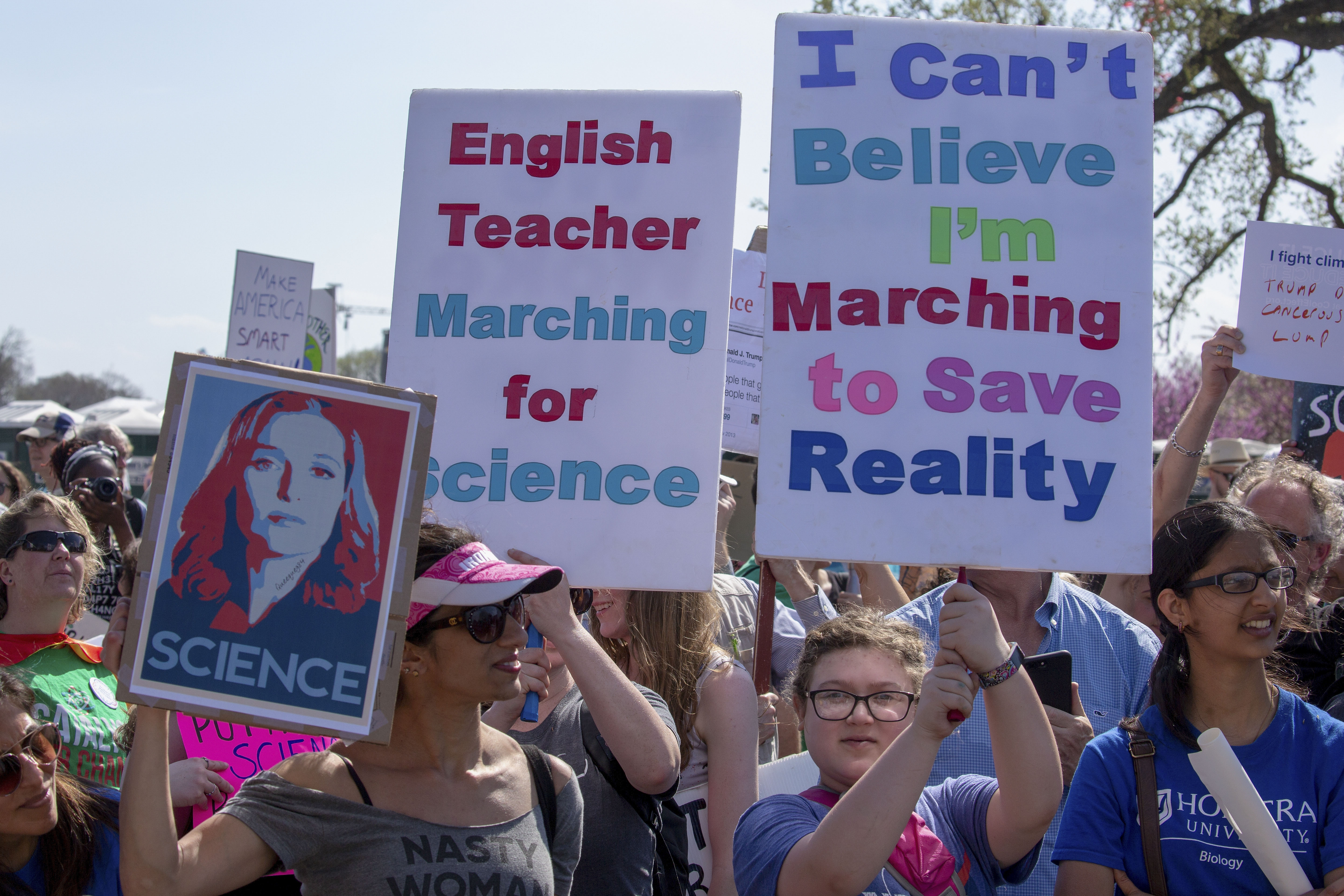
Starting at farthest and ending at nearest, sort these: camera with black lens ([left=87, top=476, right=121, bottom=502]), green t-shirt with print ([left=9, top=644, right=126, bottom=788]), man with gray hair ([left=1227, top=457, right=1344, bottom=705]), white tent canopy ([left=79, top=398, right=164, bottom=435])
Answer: white tent canopy ([left=79, top=398, right=164, bottom=435]) → camera with black lens ([left=87, top=476, right=121, bottom=502]) → man with gray hair ([left=1227, top=457, right=1344, bottom=705]) → green t-shirt with print ([left=9, top=644, right=126, bottom=788])

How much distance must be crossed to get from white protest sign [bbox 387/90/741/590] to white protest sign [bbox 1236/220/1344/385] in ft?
6.88

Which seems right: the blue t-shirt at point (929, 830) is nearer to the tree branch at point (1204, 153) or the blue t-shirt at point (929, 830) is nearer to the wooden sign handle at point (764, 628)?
the wooden sign handle at point (764, 628)

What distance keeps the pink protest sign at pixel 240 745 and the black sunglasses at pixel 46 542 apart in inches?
40.1

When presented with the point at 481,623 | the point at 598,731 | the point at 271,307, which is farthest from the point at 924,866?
the point at 271,307

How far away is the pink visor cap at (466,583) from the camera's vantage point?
82.2 inches

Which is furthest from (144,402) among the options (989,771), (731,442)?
(989,771)

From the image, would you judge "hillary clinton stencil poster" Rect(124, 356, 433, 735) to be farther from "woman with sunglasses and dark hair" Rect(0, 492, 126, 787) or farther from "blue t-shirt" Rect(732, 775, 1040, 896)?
"woman with sunglasses and dark hair" Rect(0, 492, 126, 787)

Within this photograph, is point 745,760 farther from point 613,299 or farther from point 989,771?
point 613,299

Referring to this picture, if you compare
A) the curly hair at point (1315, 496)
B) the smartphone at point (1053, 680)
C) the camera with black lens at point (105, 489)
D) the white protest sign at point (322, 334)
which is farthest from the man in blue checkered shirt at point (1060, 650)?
→ the white protest sign at point (322, 334)

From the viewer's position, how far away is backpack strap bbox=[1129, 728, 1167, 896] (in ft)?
7.20

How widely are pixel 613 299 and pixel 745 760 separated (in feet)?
3.78

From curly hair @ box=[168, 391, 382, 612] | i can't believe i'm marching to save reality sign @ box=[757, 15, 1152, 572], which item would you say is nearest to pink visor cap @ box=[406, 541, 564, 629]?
curly hair @ box=[168, 391, 382, 612]

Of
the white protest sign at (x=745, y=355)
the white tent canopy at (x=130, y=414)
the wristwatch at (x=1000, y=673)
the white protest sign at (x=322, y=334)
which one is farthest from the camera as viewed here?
the white tent canopy at (x=130, y=414)

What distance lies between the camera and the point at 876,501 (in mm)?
2301
